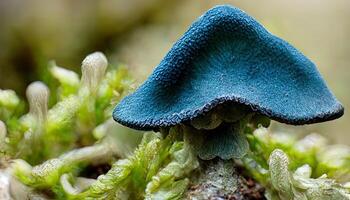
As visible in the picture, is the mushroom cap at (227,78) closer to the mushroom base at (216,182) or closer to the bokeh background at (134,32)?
the mushroom base at (216,182)

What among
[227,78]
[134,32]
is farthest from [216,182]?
[134,32]

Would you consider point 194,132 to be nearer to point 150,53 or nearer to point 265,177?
point 265,177

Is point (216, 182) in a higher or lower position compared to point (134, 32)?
lower

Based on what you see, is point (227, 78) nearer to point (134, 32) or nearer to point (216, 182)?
point (216, 182)

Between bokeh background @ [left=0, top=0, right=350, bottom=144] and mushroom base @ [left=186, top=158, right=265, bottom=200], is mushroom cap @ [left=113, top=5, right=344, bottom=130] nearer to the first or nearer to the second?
mushroom base @ [left=186, top=158, right=265, bottom=200]

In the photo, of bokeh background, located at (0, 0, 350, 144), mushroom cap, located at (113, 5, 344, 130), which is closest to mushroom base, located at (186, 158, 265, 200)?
mushroom cap, located at (113, 5, 344, 130)

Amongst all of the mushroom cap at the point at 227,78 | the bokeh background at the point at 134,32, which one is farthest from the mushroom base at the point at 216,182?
the bokeh background at the point at 134,32
